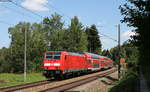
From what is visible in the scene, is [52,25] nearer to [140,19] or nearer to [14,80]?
[14,80]

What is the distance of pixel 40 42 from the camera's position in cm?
5500

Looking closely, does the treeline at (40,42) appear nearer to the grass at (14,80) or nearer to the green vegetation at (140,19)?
the grass at (14,80)

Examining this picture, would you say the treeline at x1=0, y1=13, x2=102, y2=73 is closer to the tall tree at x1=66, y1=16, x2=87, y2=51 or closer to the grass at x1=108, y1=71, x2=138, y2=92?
the tall tree at x1=66, y1=16, x2=87, y2=51

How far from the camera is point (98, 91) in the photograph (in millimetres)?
18453

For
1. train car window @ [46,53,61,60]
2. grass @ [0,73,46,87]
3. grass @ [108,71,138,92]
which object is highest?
train car window @ [46,53,61,60]

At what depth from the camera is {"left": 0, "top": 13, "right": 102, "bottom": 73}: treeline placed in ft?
181

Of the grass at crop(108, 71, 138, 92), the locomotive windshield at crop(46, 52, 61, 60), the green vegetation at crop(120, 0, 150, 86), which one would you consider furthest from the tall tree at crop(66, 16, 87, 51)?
the green vegetation at crop(120, 0, 150, 86)

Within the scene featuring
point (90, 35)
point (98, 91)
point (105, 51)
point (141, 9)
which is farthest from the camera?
point (105, 51)

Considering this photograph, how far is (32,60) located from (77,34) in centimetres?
2141

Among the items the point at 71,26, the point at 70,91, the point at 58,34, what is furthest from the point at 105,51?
the point at 70,91

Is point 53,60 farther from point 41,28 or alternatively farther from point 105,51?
point 105,51

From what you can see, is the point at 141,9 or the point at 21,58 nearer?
the point at 141,9

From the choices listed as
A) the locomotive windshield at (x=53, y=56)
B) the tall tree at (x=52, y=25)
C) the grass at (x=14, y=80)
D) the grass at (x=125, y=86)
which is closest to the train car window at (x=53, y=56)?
the locomotive windshield at (x=53, y=56)

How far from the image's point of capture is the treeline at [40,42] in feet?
181
